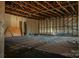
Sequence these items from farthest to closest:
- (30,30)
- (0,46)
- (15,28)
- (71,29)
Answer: (30,30)
(71,29)
(15,28)
(0,46)

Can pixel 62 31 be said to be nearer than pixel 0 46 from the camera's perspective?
No

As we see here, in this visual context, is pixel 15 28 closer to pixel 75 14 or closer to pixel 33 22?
pixel 33 22

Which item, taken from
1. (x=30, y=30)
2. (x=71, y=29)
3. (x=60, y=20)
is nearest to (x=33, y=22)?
(x=30, y=30)

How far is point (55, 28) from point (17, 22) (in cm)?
523

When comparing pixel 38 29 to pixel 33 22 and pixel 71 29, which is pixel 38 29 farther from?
pixel 71 29

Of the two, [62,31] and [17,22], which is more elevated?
[17,22]

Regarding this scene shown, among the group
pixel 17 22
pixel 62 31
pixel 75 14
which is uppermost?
pixel 75 14

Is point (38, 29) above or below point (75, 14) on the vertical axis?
below

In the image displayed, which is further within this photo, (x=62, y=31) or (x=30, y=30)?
(x=30, y=30)

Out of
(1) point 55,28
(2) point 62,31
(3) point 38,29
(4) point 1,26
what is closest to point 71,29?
(2) point 62,31

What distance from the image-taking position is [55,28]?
14383mm

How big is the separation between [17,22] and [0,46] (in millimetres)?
10528

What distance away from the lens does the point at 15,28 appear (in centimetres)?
1197

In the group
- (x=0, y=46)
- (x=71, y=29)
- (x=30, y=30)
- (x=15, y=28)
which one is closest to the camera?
(x=0, y=46)
